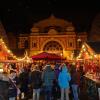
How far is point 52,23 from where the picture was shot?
58.8 metres

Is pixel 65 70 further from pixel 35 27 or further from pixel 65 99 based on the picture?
pixel 35 27

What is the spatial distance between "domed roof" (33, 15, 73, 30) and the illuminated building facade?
56 cm

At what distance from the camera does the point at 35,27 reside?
189 feet

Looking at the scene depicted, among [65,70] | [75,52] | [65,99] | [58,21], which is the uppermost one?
[58,21]

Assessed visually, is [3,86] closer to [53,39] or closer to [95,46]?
[95,46]

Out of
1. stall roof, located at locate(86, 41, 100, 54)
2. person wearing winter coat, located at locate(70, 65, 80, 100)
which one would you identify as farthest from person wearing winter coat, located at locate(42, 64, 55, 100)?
stall roof, located at locate(86, 41, 100, 54)

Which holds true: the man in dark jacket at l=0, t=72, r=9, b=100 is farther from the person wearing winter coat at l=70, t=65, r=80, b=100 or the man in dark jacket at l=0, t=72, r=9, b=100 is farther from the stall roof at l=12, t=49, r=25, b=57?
the stall roof at l=12, t=49, r=25, b=57

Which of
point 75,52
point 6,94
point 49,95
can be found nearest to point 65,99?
point 49,95

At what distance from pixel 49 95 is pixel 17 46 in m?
37.9

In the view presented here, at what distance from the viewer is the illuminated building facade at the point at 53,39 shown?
55.7 metres

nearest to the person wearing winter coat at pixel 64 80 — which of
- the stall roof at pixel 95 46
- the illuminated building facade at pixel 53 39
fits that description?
the stall roof at pixel 95 46

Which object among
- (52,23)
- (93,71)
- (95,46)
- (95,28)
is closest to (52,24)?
(52,23)

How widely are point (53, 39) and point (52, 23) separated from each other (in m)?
3.83

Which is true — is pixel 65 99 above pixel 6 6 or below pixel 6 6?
below
